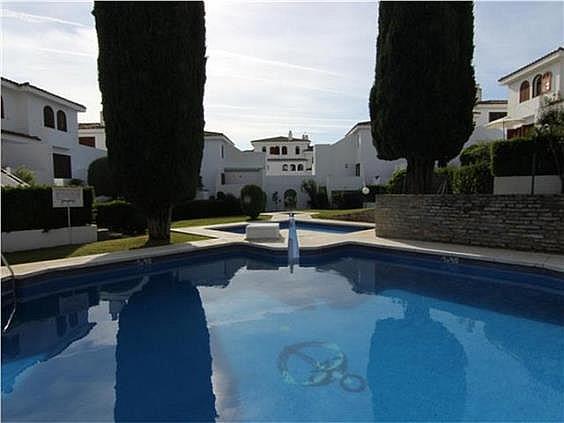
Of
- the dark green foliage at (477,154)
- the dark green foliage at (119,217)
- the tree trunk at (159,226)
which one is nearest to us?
the tree trunk at (159,226)

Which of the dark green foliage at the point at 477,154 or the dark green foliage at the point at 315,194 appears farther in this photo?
the dark green foliage at the point at 315,194

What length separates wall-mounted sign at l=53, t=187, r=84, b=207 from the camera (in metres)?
12.2

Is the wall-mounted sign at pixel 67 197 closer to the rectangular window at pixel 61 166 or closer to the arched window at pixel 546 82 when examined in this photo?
the rectangular window at pixel 61 166

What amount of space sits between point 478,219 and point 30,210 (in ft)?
48.7

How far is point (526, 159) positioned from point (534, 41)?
3659mm

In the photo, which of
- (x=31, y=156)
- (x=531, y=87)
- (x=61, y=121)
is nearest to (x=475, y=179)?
(x=531, y=87)

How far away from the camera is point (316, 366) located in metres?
4.96

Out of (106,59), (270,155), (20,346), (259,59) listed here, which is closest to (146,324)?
(20,346)

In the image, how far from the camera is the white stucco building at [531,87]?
23.2 metres

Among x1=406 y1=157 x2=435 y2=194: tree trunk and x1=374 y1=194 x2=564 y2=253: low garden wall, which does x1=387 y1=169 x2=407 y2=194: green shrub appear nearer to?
x1=406 y1=157 x2=435 y2=194: tree trunk

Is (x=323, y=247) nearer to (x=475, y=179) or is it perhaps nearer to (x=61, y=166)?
(x=475, y=179)

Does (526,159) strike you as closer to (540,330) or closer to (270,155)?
(540,330)

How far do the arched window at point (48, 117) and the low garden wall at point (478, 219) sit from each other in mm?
22796

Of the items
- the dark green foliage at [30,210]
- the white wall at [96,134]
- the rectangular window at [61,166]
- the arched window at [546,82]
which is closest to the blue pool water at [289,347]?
the dark green foliage at [30,210]
